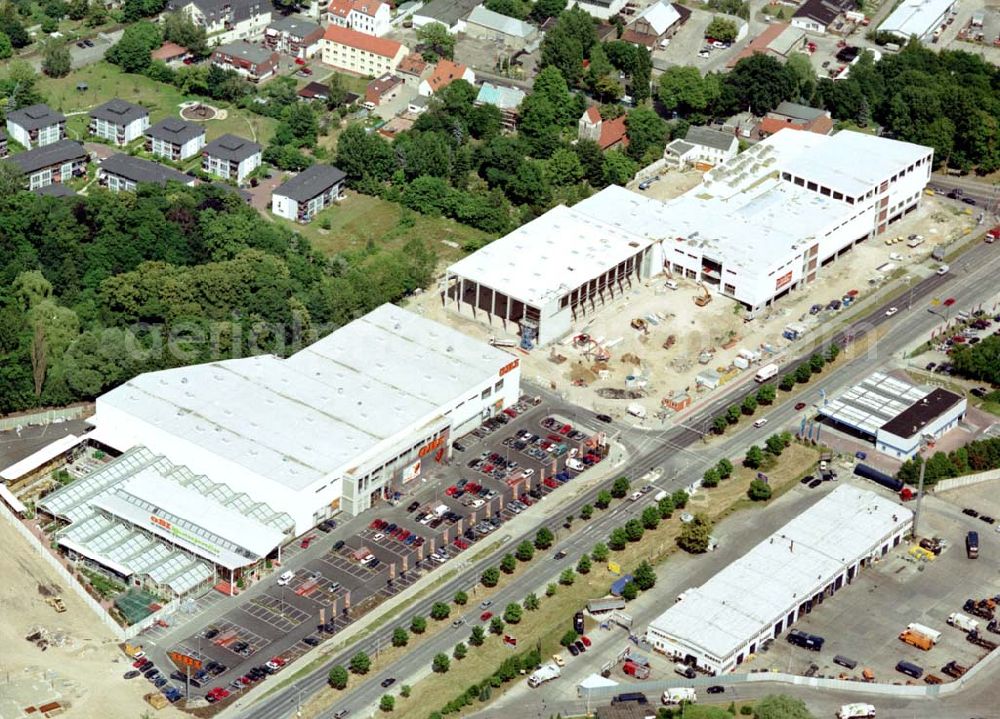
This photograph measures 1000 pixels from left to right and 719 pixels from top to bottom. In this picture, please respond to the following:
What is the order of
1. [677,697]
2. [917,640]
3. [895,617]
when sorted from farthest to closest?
[895,617]
[917,640]
[677,697]

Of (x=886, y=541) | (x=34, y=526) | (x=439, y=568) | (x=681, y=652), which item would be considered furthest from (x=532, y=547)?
(x=34, y=526)

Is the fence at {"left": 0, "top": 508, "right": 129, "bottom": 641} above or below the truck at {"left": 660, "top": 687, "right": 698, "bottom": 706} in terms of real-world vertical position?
below

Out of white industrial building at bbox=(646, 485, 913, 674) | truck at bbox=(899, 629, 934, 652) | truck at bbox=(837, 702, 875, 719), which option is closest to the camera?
truck at bbox=(837, 702, 875, 719)

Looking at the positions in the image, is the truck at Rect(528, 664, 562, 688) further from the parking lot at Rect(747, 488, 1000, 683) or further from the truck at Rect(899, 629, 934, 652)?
the truck at Rect(899, 629, 934, 652)

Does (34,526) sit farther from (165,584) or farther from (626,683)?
(626,683)

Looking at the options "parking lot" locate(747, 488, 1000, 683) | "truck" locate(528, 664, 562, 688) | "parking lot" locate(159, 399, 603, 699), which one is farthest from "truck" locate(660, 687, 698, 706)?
"parking lot" locate(159, 399, 603, 699)

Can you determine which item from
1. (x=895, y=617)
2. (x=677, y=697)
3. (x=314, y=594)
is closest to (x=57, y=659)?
(x=314, y=594)

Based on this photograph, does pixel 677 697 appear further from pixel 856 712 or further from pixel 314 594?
pixel 314 594
